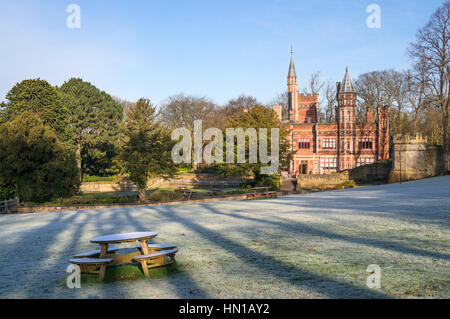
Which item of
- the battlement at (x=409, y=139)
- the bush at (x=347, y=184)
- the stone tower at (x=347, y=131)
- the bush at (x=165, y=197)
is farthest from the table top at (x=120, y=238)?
the stone tower at (x=347, y=131)

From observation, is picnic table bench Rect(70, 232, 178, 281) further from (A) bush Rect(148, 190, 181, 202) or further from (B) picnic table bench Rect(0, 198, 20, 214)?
(A) bush Rect(148, 190, 181, 202)

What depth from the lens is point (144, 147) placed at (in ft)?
107

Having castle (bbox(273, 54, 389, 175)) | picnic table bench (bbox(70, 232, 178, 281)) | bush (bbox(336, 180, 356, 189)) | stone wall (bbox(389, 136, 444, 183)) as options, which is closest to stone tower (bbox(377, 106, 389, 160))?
castle (bbox(273, 54, 389, 175))

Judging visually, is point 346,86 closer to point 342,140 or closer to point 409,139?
point 342,140

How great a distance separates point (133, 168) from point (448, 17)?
35649mm

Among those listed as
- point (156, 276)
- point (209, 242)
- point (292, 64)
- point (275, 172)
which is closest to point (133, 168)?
point (275, 172)

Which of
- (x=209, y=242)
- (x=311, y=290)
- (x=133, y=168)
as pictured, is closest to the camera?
(x=311, y=290)

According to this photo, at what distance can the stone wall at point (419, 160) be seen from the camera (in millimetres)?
44553

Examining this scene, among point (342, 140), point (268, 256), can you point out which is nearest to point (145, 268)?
point (268, 256)

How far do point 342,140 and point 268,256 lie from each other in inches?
2134

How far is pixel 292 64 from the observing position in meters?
73.5

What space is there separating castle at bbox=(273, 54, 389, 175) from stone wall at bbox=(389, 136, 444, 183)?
1419 cm

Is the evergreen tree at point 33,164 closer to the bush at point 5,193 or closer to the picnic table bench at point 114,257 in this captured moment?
the bush at point 5,193
